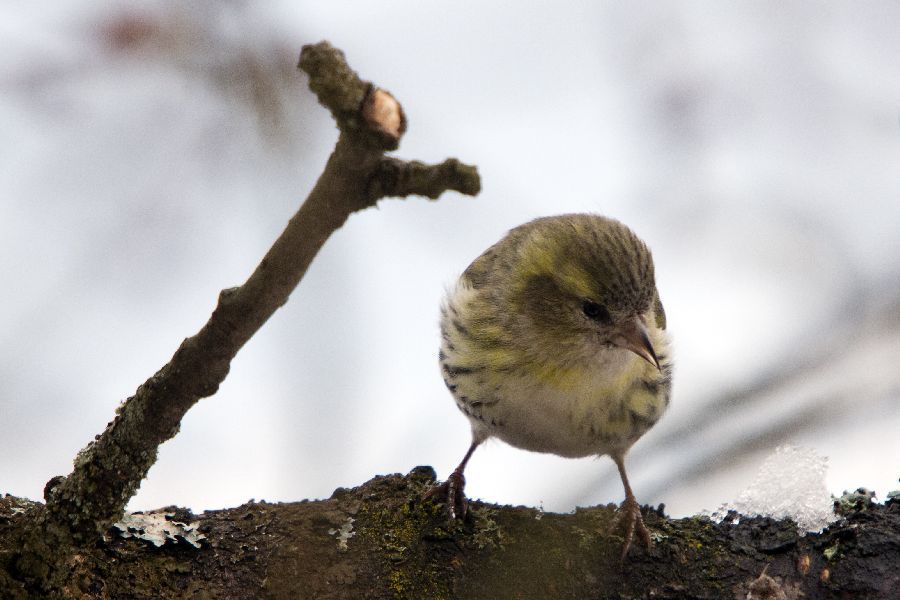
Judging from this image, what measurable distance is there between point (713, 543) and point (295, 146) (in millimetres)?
1248

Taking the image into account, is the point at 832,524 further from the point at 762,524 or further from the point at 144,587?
the point at 144,587

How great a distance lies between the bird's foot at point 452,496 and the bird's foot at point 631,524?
0.34 m

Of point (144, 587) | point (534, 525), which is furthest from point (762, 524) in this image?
point (144, 587)

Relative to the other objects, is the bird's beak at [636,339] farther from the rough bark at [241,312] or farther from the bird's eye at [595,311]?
the rough bark at [241,312]

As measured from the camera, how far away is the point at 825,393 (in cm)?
170

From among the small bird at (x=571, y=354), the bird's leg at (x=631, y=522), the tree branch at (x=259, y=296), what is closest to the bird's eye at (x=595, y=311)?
the small bird at (x=571, y=354)

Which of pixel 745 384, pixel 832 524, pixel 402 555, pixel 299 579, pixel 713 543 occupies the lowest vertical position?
pixel 299 579

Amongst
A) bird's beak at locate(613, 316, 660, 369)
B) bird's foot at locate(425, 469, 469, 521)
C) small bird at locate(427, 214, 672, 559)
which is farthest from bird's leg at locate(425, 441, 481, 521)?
bird's beak at locate(613, 316, 660, 369)

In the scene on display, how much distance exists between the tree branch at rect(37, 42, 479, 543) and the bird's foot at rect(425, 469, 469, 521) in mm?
665

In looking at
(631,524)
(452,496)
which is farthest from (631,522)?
(452,496)

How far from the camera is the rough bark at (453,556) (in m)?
1.64

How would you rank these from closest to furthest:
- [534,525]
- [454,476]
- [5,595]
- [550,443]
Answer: [5,595], [534,525], [454,476], [550,443]

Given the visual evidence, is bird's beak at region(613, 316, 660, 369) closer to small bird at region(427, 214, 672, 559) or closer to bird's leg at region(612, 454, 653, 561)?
small bird at region(427, 214, 672, 559)

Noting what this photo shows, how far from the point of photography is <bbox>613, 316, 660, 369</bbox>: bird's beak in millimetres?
2383
